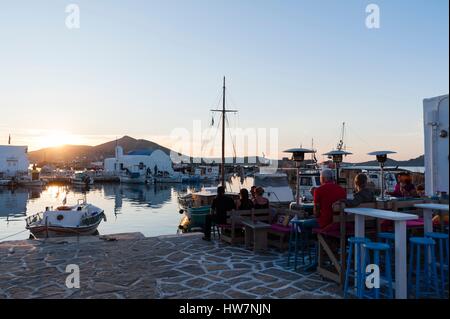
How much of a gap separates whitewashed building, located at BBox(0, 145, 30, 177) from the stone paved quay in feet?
233

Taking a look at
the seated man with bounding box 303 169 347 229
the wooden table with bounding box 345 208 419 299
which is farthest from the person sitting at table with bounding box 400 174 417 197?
the wooden table with bounding box 345 208 419 299

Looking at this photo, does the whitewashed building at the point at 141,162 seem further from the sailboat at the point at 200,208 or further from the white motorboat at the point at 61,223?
the white motorboat at the point at 61,223

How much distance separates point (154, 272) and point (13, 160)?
76.2m

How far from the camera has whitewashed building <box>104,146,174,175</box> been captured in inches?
3228

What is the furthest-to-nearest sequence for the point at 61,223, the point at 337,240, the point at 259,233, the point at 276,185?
1. the point at 276,185
2. the point at 61,223
3. the point at 259,233
4. the point at 337,240

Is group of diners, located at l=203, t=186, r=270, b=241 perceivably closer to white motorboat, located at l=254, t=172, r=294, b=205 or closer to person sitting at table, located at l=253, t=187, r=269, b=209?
person sitting at table, located at l=253, t=187, r=269, b=209

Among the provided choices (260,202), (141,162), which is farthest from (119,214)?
(141,162)

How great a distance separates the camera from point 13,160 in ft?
237

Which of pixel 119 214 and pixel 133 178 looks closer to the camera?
pixel 119 214

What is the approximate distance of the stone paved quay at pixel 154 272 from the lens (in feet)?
19.2

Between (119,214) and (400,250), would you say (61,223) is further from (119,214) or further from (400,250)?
(119,214)

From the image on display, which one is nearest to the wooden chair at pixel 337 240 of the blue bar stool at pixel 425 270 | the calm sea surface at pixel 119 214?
the blue bar stool at pixel 425 270
